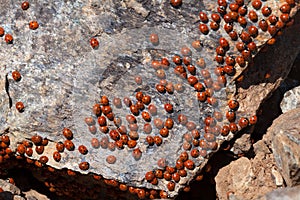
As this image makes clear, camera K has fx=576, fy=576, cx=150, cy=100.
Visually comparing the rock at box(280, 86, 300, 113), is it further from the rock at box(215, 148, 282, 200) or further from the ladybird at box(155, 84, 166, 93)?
the ladybird at box(155, 84, 166, 93)

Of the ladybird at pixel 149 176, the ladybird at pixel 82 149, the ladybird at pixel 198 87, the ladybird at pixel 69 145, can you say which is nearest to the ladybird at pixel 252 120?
the ladybird at pixel 198 87

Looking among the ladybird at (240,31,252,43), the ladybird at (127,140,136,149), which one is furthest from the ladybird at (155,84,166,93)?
the ladybird at (240,31,252,43)

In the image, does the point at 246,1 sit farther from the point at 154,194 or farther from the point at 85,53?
the point at 154,194

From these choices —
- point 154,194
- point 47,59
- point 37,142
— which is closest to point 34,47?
point 47,59

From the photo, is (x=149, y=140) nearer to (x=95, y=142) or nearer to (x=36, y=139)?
(x=95, y=142)

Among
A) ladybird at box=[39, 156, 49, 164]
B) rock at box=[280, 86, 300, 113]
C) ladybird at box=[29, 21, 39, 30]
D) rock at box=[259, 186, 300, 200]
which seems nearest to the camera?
rock at box=[259, 186, 300, 200]

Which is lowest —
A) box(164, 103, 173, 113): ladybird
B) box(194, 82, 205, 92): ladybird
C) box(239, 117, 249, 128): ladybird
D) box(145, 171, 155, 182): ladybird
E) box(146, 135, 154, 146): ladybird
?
box(145, 171, 155, 182): ladybird

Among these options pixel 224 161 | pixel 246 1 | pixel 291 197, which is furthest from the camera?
pixel 224 161
